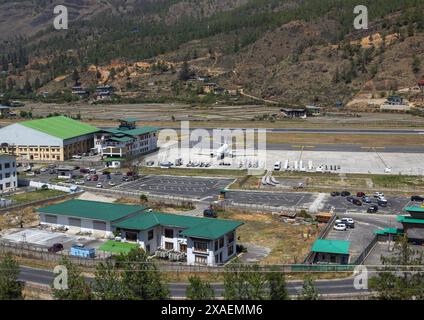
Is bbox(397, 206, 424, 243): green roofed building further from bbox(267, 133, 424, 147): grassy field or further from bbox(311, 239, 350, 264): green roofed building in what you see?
bbox(267, 133, 424, 147): grassy field

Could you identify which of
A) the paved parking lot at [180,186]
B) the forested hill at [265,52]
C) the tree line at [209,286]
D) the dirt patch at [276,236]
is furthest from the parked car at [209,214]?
the forested hill at [265,52]

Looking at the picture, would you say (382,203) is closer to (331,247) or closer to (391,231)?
(391,231)

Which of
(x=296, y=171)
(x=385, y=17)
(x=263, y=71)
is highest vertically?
(x=385, y=17)

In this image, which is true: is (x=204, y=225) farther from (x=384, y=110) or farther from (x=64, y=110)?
(x=64, y=110)

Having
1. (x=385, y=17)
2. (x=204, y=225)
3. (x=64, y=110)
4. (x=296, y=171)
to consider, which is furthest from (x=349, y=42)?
(x=204, y=225)

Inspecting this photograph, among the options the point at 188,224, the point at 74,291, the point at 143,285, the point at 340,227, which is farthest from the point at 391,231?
the point at 74,291
